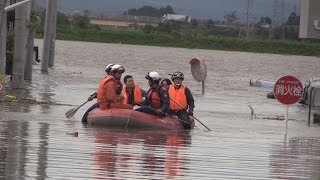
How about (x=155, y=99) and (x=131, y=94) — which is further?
→ (x=131, y=94)

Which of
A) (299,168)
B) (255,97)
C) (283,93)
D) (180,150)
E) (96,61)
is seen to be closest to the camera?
(299,168)

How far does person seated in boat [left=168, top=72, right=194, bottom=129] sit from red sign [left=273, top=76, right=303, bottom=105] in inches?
89.2

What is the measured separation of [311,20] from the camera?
45156 mm

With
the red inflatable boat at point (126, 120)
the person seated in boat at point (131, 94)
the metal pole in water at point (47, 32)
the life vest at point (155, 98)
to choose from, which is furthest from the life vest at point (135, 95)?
the metal pole in water at point (47, 32)

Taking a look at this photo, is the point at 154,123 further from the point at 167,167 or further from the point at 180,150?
the point at 167,167

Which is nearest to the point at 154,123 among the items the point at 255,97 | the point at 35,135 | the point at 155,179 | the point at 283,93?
the point at 283,93

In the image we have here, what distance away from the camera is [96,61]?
3287 inches

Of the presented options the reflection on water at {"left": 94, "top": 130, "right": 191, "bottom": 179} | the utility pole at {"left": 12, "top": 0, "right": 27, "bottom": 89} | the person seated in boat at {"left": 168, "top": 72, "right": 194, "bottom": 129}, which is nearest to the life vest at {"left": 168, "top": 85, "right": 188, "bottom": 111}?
the person seated in boat at {"left": 168, "top": 72, "right": 194, "bottom": 129}

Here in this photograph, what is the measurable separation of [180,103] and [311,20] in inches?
854

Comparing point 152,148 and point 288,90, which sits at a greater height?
point 288,90

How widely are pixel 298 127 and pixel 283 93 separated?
591 centimetres

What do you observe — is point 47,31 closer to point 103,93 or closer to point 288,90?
point 103,93

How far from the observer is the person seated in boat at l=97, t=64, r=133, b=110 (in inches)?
910

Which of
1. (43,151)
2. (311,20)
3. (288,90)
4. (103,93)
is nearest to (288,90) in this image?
(288,90)
